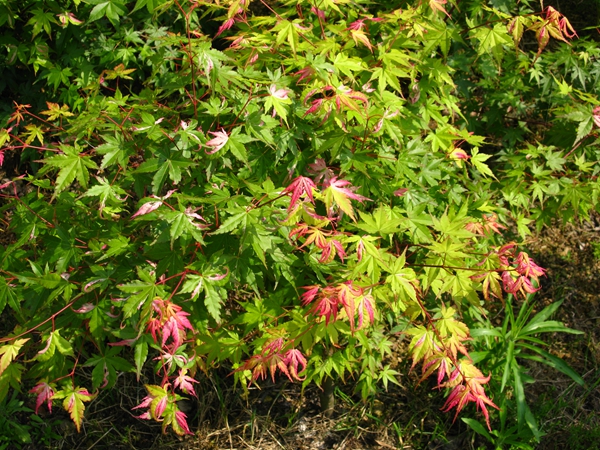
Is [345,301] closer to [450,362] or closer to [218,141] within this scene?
Answer: [450,362]

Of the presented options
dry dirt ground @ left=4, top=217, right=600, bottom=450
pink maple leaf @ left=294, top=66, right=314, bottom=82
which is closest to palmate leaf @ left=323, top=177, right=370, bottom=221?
pink maple leaf @ left=294, top=66, right=314, bottom=82

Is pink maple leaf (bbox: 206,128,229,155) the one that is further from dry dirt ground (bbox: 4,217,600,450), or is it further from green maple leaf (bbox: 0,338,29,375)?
dry dirt ground (bbox: 4,217,600,450)

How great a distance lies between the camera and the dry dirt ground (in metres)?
3.53

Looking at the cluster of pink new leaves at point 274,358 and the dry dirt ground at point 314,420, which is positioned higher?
the cluster of pink new leaves at point 274,358

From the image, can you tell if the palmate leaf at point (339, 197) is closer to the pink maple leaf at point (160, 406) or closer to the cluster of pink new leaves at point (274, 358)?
the cluster of pink new leaves at point (274, 358)

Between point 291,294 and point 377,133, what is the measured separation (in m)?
0.82

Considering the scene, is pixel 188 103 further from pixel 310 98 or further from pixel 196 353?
pixel 196 353

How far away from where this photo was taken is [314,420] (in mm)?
3629

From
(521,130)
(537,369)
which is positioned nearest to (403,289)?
(537,369)

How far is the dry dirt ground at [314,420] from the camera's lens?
139 inches

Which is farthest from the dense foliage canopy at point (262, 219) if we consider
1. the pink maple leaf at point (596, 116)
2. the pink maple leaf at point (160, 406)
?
the pink maple leaf at point (596, 116)

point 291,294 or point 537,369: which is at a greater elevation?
point 291,294

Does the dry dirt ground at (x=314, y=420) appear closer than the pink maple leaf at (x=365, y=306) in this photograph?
No

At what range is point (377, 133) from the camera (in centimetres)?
249
